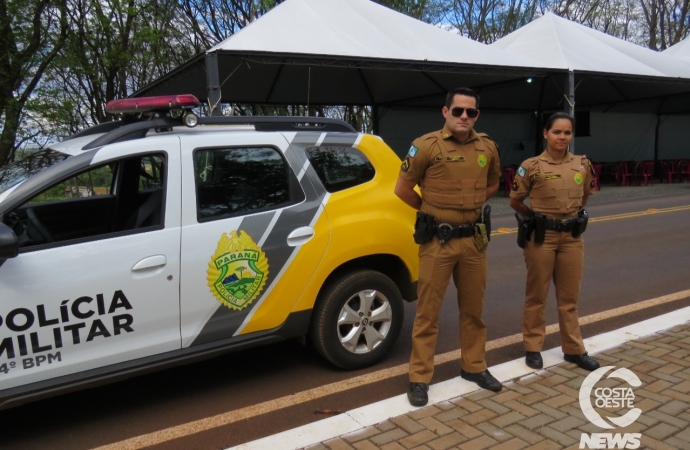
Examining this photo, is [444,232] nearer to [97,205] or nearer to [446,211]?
[446,211]

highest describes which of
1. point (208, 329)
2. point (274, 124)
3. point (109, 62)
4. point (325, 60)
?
point (109, 62)

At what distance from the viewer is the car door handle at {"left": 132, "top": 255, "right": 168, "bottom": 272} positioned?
116 inches

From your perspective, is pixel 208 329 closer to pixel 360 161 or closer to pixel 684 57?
pixel 360 161

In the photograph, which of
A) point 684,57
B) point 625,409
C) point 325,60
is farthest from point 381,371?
point 684,57

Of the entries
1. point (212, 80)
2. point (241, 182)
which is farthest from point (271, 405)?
point (212, 80)

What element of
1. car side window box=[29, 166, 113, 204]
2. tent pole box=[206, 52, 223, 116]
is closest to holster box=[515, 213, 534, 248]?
car side window box=[29, 166, 113, 204]

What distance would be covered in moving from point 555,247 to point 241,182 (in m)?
2.21

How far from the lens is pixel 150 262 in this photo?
2969mm

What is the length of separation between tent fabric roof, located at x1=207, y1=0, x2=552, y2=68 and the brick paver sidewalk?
8.56 meters

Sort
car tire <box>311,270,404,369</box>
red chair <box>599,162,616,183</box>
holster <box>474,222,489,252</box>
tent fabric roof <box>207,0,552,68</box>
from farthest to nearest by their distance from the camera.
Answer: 1. red chair <box>599,162,616,183</box>
2. tent fabric roof <box>207,0,552,68</box>
3. car tire <box>311,270,404,369</box>
4. holster <box>474,222,489,252</box>

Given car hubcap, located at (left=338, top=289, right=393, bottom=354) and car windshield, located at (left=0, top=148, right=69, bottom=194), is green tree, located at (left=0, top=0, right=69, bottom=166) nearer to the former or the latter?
car windshield, located at (left=0, top=148, right=69, bottom=194)

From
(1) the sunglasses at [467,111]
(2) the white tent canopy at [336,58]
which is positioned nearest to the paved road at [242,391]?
(1) the sunglasses at [467,111]

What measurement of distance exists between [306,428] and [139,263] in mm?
1323

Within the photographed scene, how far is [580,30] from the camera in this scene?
17.6 m
